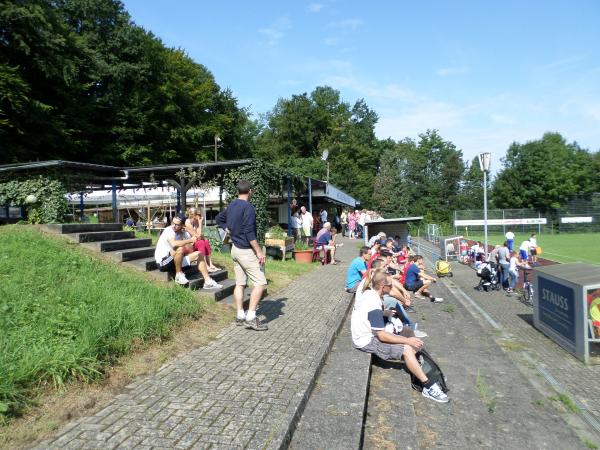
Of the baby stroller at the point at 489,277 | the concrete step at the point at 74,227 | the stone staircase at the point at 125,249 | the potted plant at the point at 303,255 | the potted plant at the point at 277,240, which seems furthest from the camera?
the potted plant at the point at 303,255

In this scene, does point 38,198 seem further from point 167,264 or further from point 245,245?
point 245,245

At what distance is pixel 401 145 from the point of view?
73.2 m

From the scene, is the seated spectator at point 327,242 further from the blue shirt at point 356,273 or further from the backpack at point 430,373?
the backpack at point 430,373

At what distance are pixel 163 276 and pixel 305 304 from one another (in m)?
2.69

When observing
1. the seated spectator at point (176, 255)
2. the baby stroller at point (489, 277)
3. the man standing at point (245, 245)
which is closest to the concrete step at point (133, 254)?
the seated spectator at point (176, 255)

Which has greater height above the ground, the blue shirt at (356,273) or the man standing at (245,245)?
the man standing at (245,245)

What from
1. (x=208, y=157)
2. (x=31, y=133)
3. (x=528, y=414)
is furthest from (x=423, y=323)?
(x=208, y=157)

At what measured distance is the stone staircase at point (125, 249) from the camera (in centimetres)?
780

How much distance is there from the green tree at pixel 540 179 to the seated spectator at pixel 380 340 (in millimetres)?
61548

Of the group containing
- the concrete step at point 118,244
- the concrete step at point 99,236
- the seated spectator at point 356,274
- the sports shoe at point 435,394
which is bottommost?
the sports shoe at point 435,394

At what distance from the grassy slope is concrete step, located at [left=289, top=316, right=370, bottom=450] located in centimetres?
189

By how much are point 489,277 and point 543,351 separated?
22.6 ft

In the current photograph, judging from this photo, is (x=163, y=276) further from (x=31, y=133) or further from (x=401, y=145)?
(x=401, y=145)

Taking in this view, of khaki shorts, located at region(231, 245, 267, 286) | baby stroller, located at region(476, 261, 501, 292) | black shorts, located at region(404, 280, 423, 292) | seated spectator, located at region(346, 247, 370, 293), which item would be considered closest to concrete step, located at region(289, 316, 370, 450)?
khaki shorts, located at region(231, 245, 267, 286)
